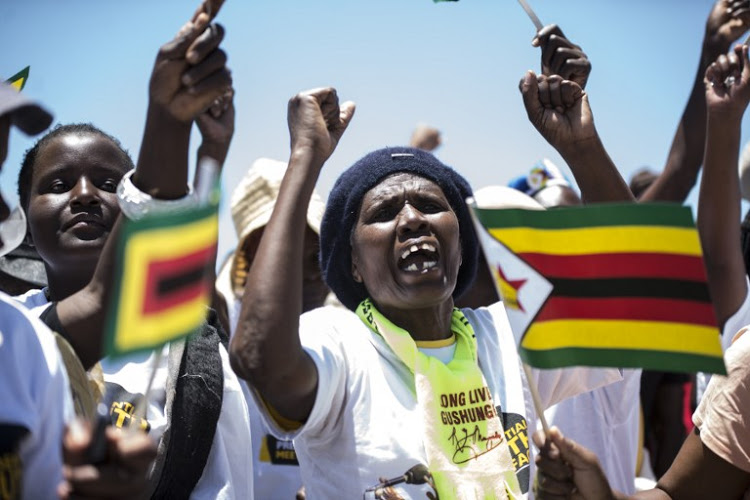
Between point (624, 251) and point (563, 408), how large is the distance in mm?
1484

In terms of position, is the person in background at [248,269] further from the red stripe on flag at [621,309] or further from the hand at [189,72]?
the hand at [189,72]

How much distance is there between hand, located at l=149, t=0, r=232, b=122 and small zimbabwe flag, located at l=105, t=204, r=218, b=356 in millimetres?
292

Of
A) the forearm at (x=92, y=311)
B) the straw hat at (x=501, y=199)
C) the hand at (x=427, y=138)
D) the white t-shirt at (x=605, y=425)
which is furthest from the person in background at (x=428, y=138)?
the forearm at (x=92, y=311)

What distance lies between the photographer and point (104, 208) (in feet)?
11.8

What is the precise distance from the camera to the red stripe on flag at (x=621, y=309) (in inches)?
113

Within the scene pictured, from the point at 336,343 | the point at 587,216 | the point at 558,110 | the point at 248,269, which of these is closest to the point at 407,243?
the point at 336,343

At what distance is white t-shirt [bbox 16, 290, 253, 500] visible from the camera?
10.8 feet

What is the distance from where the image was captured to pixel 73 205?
3.57 meters

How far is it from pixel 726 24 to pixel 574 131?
1.13 metres

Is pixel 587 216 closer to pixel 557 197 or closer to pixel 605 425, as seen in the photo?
pixel 605 425

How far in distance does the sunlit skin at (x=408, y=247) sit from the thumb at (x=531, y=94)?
496 millimetres

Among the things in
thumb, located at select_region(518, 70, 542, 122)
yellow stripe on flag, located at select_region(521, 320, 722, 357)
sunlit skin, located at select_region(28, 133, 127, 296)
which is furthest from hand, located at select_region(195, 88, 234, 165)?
thumb, located at select_region(518, 70, 542, 122)

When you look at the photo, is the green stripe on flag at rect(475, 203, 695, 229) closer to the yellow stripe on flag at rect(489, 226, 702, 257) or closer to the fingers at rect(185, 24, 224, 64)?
the yellow stripe on flag at rect(489, 226, 702, 257)

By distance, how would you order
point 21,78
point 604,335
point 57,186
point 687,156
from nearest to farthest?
1. point 604,335
2. point 57,186
3. point 21,78
4. point 687,156
